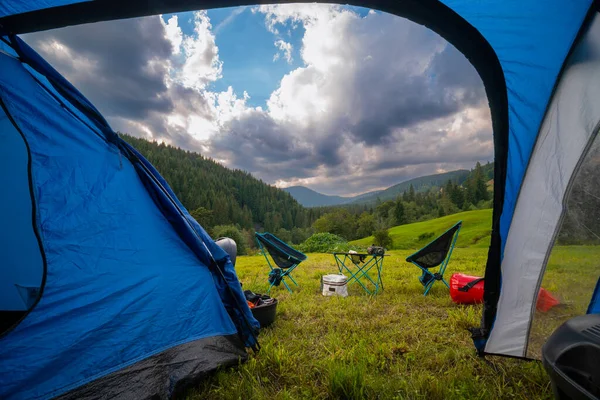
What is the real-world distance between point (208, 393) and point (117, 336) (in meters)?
0.72

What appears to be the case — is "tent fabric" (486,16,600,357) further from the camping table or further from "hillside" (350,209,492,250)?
"hillside" (350,209,492,250)

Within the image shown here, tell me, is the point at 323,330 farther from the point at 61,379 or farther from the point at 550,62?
the point at 550,62

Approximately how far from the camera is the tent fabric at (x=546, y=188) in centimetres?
145

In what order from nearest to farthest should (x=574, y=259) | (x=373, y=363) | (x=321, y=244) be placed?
(x=574, y=259) → (x=373, y=363) → (x=321, y=244)

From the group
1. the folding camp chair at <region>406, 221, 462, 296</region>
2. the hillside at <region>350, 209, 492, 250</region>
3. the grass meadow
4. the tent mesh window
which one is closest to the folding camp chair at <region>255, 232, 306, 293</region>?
the grass meadow

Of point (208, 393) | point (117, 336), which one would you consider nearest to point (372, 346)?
point (208, 393)

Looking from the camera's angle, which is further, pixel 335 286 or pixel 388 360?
pixel 335 286

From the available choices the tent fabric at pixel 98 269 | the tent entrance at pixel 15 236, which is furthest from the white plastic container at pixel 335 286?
the tent entrance at pixel 15 236

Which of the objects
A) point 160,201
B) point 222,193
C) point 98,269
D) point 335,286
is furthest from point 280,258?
point 222,193

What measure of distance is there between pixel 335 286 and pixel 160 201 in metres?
3.05

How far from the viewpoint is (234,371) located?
202 cm

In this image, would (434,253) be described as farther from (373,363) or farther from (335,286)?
(373,363)

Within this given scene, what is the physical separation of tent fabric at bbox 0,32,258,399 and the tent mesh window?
214 cm

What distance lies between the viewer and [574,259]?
1626 millimetres
